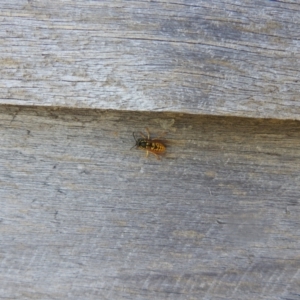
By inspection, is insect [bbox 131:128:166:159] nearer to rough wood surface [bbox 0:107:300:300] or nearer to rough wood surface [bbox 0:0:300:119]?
rough wood surface [bbox 0:107:300:300]

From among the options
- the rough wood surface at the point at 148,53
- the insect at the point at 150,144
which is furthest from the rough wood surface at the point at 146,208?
the rough wood surface at the point at 148,53

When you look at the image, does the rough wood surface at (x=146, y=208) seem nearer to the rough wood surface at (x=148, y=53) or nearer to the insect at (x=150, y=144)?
the insect at (x=150, y=144)

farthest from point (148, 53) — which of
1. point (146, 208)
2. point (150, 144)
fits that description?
point (146, 208)

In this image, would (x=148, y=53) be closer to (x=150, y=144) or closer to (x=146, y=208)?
(x=150, y=144)

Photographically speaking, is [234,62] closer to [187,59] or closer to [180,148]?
[187,59]

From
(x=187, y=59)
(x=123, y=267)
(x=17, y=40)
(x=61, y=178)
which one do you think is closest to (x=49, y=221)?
(x=61, y=178)

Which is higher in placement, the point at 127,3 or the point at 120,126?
the point at 127,3
